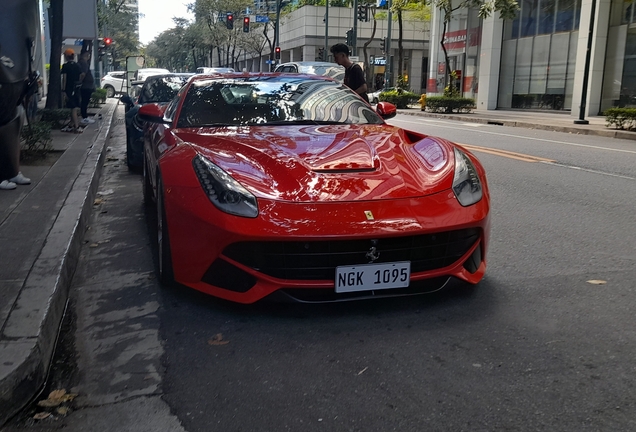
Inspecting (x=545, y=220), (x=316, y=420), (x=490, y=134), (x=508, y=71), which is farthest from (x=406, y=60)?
(x=316, y=420)

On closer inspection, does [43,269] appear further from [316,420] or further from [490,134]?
[490,134]

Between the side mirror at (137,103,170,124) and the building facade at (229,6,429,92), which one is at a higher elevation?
the building facade at (229,6,429,92)

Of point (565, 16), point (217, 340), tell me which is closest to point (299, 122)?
point (217, 340)

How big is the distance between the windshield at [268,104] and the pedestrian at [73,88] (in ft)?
32.4

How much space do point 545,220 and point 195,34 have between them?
78139mm

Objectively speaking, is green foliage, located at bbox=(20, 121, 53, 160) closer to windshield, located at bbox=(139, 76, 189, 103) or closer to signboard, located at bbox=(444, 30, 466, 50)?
windshield, located at bbox=(139, 76, 189, 103)

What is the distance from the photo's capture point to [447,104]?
27.5 metres

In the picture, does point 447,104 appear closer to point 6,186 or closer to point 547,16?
point 547,16

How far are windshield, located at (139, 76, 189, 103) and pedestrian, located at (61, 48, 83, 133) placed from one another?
16.2ft

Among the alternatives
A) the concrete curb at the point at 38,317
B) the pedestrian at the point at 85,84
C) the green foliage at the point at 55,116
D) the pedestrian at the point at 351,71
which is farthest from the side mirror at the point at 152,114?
the pedestrian at the point at 85,84

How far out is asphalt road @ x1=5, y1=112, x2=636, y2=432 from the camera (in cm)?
262

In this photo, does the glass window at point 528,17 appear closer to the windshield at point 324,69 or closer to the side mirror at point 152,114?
the windshield at point 324,69

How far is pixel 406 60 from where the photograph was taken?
59.4m

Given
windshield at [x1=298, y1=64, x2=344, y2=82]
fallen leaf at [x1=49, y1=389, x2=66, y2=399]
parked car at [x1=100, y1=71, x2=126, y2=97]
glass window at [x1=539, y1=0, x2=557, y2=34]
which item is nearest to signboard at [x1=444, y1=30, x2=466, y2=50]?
glass window at [x1=539, y1=0, x2=557, y2=34]
